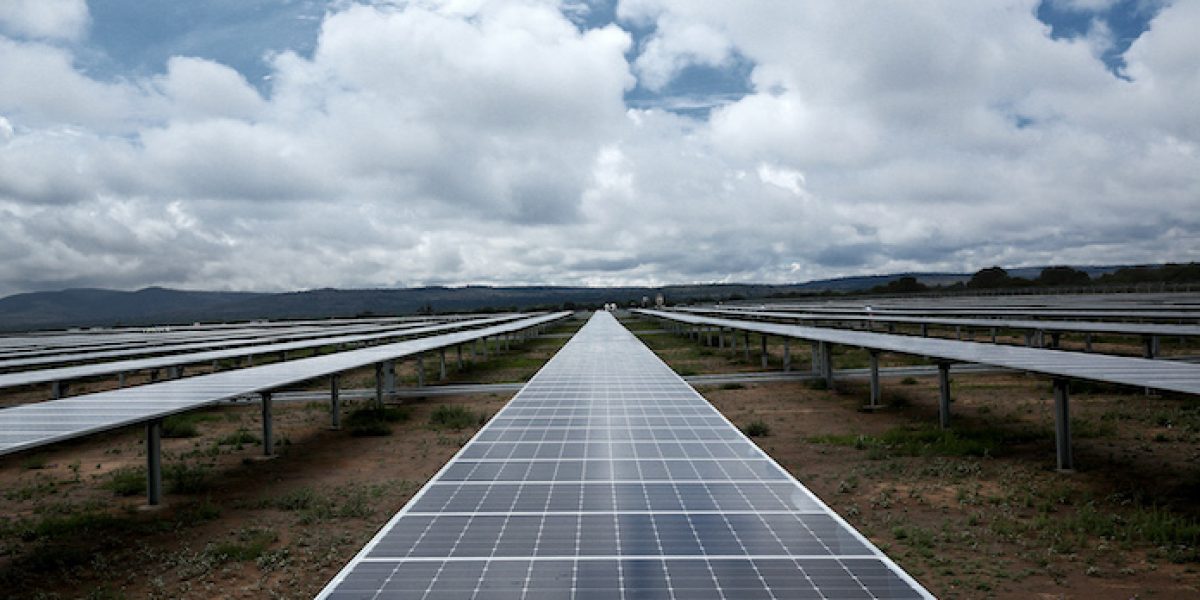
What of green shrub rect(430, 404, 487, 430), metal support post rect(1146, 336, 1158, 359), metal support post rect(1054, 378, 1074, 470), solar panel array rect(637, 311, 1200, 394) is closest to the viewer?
solar panel array rect(637, 311, 1200, 394)

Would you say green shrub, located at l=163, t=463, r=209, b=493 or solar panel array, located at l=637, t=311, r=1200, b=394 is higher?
solar panel array, located at l=637, t=311, r=1200, b=394

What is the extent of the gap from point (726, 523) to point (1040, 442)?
39.0ft

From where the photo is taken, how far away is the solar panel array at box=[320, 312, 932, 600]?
5.39 m

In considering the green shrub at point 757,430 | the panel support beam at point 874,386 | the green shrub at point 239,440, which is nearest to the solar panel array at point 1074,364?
the panel support beam at point 874,386

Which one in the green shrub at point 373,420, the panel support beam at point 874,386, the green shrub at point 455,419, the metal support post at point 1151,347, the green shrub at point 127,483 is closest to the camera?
the green shrub at point 127,483

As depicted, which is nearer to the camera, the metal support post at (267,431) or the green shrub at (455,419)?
the metal support post at (267,431)

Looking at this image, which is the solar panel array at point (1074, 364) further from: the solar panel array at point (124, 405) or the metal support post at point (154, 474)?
the metal support post at point (154, 474)

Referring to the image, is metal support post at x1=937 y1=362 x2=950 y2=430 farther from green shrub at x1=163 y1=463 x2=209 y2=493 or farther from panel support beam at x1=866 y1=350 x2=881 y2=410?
green shrub at x1=163 y1=463 x2=209 y2=493

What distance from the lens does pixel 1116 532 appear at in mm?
9469

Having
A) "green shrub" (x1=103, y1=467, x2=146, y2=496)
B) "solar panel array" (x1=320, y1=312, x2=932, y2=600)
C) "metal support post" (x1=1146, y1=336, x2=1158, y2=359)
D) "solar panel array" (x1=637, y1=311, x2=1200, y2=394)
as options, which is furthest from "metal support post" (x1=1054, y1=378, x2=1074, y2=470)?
"green shrub" (x1=103, y1=467, x2=146, y2=496)

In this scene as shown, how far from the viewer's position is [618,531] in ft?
21.8

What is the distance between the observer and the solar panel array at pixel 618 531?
212 inches

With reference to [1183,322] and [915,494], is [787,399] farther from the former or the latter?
[1183,322]

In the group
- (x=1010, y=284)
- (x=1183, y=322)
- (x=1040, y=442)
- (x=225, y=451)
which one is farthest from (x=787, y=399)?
(x=1010, y=284)
